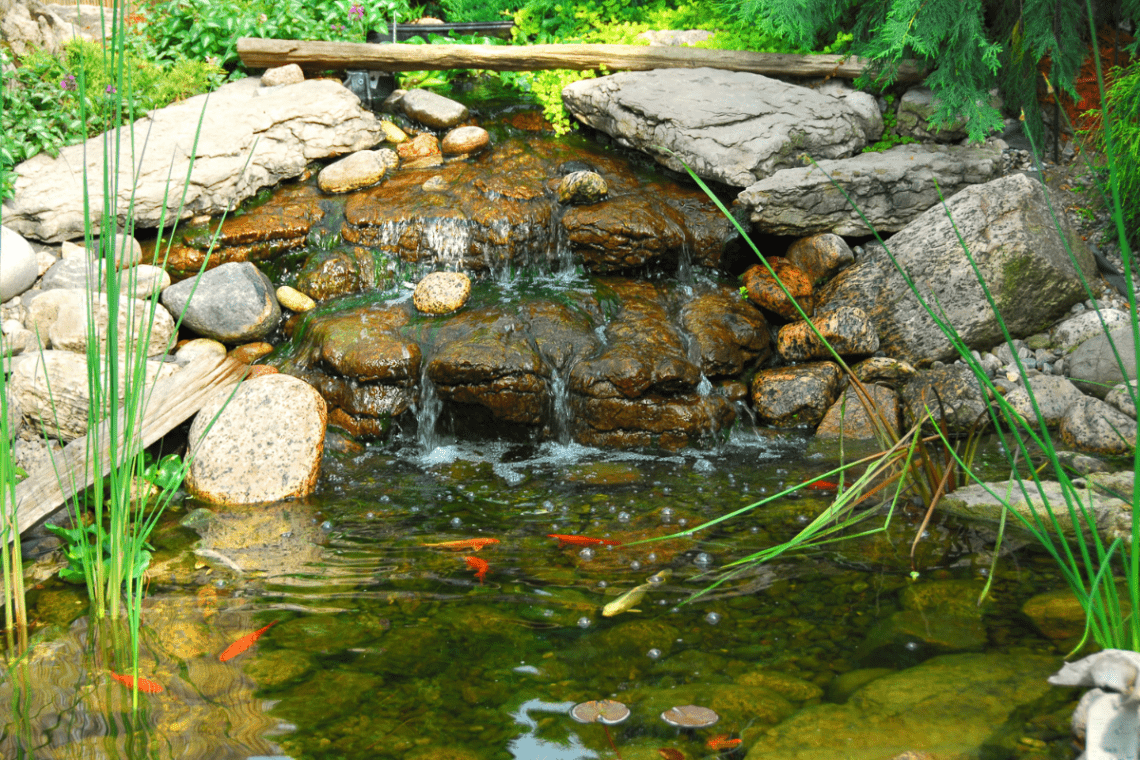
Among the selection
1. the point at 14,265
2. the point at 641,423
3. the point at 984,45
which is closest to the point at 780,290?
the point at 641,423

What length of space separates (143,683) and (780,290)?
5.56 m

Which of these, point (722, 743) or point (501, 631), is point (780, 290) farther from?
point (722, 743)

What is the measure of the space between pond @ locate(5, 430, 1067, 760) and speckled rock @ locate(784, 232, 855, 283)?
3.22 m

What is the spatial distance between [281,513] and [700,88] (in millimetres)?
6343

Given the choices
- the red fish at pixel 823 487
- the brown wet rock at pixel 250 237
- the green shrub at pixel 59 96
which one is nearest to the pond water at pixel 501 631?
the red fish at pixel 823 487

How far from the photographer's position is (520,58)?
8.80 meters

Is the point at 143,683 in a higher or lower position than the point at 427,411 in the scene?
higher

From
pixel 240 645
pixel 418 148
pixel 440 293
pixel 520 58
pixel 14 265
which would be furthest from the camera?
pixel 520 58

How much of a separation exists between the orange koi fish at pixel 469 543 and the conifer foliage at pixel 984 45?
6.17 meters

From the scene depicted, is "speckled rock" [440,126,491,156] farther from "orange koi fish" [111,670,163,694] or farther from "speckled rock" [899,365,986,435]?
"orange koi fish" [111,670,163,694]

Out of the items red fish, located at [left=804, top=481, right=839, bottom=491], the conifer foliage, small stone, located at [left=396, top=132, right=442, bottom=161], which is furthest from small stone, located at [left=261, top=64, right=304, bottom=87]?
red fish, located at [left=804, top=481, right=839, bottom=491]

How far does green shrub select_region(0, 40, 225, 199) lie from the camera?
6.82 meters

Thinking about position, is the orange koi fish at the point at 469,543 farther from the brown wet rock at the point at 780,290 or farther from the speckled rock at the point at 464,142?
the speckled rock at the point at 464,142

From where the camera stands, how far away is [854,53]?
26.8ft
